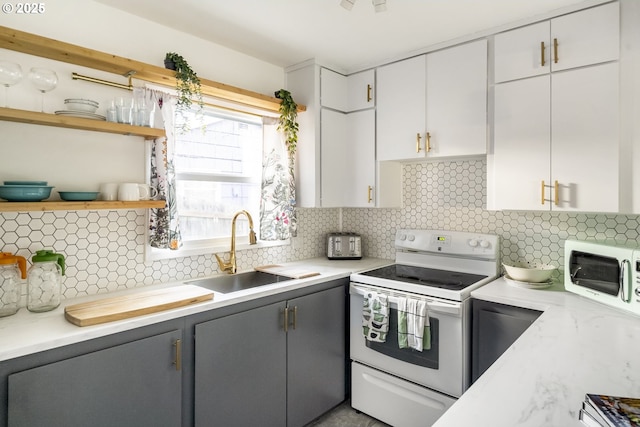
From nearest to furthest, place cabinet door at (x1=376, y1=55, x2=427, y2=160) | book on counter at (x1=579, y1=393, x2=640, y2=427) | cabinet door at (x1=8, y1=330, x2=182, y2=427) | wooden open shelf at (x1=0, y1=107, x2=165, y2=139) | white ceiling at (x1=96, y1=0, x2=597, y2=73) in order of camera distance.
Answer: book on counter at (x1=579, y1=393, x2=640, y2=427) < cabinet door at (x1=8, y1=330, x2=182, y2=427) < wooden open shelf at (x1=0, y1=107, x2=165, y2=139) < white ceiling at (x1=96, y1=0, x2=597, y2=73) < cabinet door at (x1=376, y1=55, x2=427, y2=160)

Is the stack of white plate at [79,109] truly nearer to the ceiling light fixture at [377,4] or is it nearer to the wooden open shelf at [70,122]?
the wooden open shelf at [70,122]

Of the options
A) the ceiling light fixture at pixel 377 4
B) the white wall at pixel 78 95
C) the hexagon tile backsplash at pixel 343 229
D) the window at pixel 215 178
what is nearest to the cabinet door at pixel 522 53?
the hexagon tile backsplash at pixel 343 229

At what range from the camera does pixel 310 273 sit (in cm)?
243

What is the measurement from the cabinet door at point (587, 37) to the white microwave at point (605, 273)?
97 centimetres

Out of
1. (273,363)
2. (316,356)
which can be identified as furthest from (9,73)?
A: (316,356)

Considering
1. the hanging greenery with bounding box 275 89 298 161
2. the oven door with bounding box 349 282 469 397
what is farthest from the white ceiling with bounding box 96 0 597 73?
the oven door with bounding box 349 282 469 397

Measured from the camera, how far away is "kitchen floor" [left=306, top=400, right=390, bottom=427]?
7.89ft

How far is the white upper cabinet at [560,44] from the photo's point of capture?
189cm

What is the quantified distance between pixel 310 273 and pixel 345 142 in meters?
1.19

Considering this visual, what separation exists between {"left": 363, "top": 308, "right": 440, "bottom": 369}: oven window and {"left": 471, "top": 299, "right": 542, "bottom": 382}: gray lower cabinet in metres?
0.20

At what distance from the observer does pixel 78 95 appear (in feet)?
6.21

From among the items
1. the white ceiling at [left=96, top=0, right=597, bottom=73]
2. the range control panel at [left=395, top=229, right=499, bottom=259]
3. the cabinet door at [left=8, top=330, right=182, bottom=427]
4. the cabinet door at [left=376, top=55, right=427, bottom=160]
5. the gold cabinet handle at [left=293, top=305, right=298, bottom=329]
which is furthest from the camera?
the cabinet door at [left=376, top=55, right=427, bottom=160]

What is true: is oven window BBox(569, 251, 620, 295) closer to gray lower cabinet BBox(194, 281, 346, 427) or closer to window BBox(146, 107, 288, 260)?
gray lower cabinet BBox(194, 281, 346, 427)

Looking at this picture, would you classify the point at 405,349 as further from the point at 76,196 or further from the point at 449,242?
the point at 76,196
